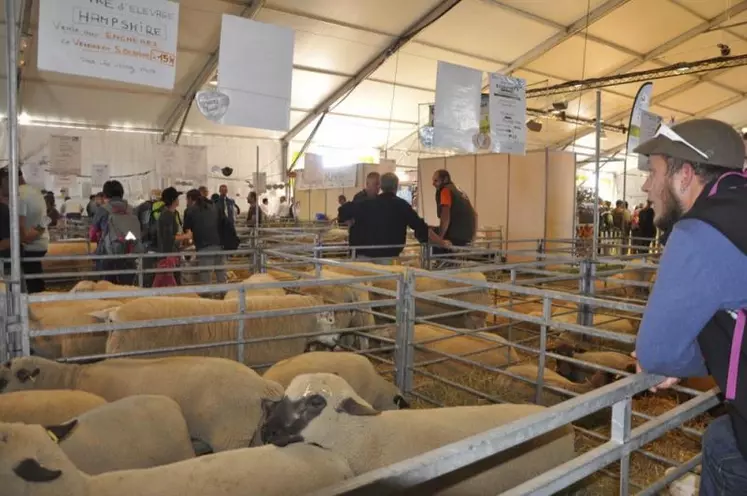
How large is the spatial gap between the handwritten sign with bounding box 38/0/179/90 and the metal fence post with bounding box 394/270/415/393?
202 cm

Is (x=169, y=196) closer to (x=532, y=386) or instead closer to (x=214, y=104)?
(x=214, y=104)

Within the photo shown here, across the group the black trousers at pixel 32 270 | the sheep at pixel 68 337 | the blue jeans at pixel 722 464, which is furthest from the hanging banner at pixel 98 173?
the blue jeans at pixel 722 464

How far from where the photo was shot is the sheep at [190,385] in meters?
2.90

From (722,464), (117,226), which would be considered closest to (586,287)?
(722,464)


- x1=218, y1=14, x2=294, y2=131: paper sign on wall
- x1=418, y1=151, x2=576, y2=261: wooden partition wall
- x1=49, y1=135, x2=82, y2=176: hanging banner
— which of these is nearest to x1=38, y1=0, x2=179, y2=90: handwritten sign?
x1=218, y1=14, x2=294, y2=131: paper sign on wall

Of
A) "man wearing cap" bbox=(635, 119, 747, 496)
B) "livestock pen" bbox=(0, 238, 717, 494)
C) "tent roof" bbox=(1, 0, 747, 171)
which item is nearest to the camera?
"man wearing cap" bbox=(635, 119, 747, 496)

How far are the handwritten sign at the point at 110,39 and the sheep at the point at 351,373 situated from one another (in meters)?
1.90

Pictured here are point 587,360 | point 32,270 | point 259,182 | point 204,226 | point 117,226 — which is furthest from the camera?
point 259,182

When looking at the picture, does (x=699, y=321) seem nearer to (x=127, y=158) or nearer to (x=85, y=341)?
(x=85, y=341)

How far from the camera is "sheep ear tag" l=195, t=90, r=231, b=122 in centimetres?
371

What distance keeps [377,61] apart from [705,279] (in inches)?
560

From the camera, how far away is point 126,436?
2422 mm

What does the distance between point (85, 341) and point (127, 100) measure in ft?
45.5

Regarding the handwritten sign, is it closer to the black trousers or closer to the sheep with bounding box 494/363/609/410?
the sheep with bounding box 494/363/609/410
